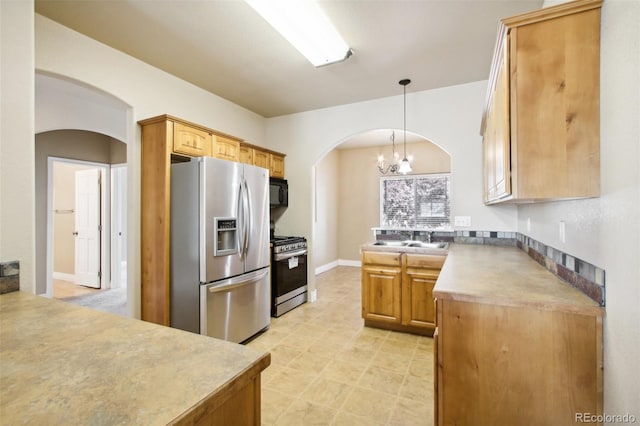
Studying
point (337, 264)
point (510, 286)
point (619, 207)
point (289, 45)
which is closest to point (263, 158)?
point (289, 45)

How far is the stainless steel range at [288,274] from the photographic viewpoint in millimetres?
3615

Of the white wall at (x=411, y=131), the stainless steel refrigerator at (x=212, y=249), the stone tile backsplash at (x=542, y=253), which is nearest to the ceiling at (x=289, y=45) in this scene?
the white wall at (x=411, y=131)

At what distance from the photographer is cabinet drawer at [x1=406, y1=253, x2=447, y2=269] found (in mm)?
2969

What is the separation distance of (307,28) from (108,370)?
239cm

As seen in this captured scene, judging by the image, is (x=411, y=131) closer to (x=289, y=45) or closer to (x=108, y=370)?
(x=289, y=45)

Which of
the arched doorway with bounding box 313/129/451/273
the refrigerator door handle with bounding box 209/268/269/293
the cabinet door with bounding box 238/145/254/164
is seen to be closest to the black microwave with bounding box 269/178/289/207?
the cabinet door with bounding box 238/145/254/164

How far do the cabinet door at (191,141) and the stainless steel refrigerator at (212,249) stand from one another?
0.70 feet

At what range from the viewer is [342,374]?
7.79 feet

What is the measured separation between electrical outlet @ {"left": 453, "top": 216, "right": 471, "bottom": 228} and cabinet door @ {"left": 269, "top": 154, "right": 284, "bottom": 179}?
2392 millimetres

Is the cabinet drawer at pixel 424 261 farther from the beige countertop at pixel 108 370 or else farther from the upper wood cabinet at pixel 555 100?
the beige countertop at pixel 108 370

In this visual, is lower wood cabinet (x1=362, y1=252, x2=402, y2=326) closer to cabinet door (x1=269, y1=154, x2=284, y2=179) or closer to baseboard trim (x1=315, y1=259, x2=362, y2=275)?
cabinet door (x1=269, y1=154, x2=284, y2=179)

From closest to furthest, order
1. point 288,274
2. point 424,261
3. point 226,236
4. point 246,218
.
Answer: point 226,236 → point 246,218 → point 424,261 → point 288,274

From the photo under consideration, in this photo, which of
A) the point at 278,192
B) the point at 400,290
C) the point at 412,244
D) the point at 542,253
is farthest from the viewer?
the point at 278,192

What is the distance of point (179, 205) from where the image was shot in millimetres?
2617
